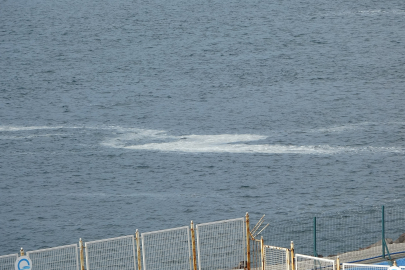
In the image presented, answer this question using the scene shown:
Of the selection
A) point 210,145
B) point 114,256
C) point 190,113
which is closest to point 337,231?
point 114,256

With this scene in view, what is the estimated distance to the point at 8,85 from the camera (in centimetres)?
11381

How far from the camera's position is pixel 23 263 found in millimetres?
23141

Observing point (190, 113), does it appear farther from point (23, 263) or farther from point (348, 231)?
point (23, 263)

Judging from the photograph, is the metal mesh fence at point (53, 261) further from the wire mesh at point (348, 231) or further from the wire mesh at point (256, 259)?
the wire mesh at point (348, 231)

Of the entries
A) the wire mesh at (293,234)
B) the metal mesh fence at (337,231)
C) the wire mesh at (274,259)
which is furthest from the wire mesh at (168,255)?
the metal mesh fence at (337,231)

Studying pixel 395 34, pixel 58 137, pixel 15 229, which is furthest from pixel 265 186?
pixel 395 34

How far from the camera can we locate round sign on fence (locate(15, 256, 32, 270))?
75.7 feet

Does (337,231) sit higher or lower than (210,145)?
lower

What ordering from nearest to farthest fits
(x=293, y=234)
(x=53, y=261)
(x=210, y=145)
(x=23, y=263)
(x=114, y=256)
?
1. (x=23, y=263)
2. (x=53, y=261)
3. (x=114, y=256)
4. (x=293, y=234)
5. (x=210, y=145)

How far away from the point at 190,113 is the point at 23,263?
7613 centimetres

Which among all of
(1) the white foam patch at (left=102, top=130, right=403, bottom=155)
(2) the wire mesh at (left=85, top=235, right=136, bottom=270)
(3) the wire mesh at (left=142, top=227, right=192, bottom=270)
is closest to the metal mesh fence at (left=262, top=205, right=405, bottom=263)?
(3) the wire mesh at (left=142, top=227, right=192, bottom=270)

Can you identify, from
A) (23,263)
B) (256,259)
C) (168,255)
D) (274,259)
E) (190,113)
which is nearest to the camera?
(23,263)

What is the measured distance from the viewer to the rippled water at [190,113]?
2466 inches

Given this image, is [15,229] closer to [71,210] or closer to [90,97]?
[71,210]
